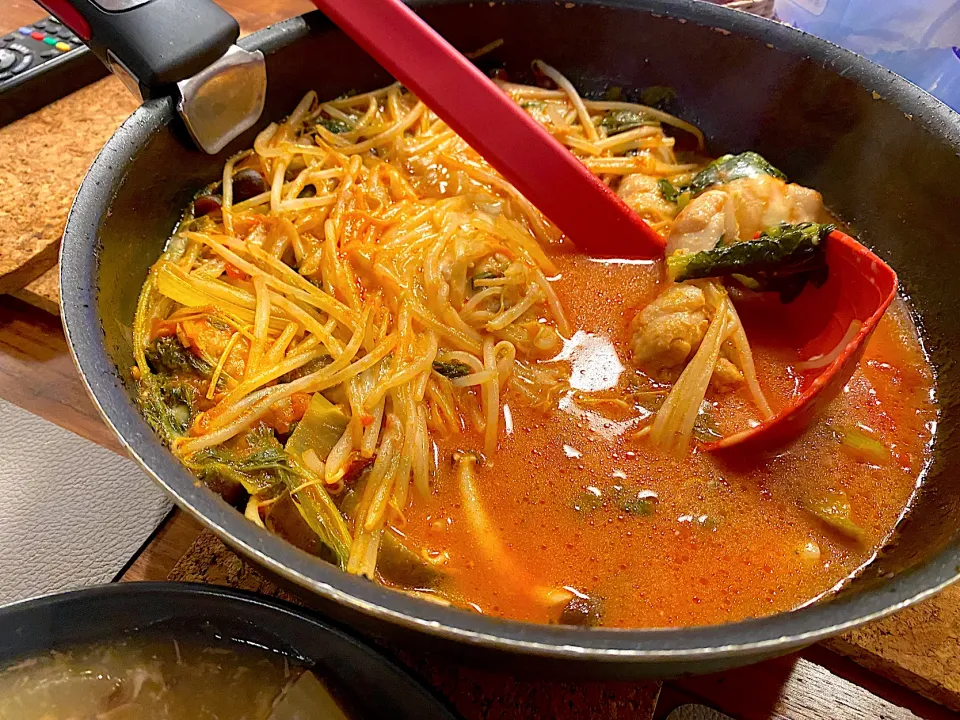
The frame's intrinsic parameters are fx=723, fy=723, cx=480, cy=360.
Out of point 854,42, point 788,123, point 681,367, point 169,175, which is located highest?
point 854,42

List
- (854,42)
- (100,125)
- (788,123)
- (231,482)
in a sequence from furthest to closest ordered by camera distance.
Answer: (854,42) → (100,125) → (788,123) → (231,482)

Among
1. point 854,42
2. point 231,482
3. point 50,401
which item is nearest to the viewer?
point 231,482

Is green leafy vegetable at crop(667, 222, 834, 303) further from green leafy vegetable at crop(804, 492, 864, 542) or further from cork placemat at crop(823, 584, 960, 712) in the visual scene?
cork placemat at crop(823, 584, 960, 712)

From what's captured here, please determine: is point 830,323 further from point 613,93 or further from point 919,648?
point 613,93

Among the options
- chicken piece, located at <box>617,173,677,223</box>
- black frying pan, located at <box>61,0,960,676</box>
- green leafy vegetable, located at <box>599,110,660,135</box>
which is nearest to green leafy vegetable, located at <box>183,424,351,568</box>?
black frying pan, located at <box>61,0,960,676</box>

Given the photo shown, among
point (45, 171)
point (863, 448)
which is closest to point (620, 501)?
point (863, 448)

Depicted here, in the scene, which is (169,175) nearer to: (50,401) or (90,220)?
(90,220)

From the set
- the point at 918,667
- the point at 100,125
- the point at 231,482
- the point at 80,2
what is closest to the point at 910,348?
the point at 918,667
